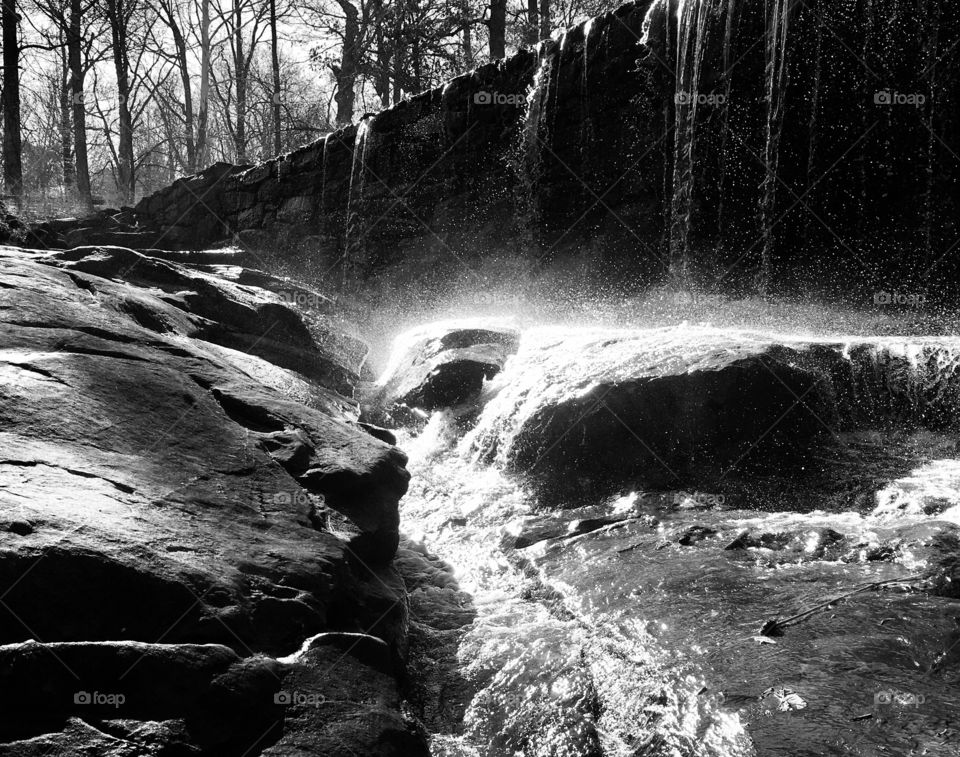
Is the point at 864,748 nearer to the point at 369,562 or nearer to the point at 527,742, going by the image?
the point at 527,742

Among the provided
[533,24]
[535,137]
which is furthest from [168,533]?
[533,24]

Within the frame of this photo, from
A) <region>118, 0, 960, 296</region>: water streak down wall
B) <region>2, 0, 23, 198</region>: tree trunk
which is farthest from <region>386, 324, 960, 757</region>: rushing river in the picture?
<region>2, 0, 23, 198</region>: tree trunk

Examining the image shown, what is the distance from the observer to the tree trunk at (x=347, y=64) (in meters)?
19.5

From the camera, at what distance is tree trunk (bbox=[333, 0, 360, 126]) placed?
1945 centimetres

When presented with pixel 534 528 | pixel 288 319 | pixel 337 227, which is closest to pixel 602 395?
pixel 534 528

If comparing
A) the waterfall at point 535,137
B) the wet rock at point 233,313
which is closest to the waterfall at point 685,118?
the waterfall at point 535,137

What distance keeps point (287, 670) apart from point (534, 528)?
2523 mm

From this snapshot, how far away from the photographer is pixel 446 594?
4.47m

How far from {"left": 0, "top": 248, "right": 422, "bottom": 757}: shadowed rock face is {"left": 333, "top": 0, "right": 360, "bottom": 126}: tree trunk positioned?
15663 millimetres

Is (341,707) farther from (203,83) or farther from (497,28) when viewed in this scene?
(203,83)

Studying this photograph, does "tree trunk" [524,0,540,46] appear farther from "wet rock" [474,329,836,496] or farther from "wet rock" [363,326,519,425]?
"wet rock" [474,329,836,496]

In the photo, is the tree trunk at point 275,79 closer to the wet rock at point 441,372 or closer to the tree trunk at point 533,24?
the tree trunk at point 533,24

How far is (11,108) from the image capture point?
52.2ft

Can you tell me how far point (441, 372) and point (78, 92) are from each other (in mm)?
16117
